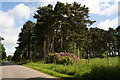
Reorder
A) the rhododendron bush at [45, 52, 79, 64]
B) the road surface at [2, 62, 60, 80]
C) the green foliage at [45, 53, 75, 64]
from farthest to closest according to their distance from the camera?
the rhododendron bush at [45, 52, 79, 64] < the green foliage at [45, 53, 75, 64] < the road surface at [2, 62, 60, 80]

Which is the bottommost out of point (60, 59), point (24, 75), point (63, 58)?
point (24, 75)

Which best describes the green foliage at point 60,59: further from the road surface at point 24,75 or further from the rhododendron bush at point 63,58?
the road surface at point 24,75

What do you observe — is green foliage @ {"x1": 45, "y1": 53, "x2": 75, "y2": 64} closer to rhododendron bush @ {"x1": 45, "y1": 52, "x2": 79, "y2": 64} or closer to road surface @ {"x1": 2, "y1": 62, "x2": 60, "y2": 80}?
rhododendron bush @ {"x1": 45, "y1": 52, "x2": 79, "y2": 64}

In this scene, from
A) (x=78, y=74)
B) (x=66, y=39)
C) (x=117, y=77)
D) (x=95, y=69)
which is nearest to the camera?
(x=117, y=77)

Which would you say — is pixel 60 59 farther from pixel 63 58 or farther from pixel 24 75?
pixel 24 75

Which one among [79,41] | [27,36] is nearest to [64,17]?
[79,41]

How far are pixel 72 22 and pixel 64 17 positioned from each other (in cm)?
476

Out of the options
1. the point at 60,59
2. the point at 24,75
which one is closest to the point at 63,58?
the point at 60,59

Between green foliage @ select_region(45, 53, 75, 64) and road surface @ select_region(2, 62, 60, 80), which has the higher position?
green foliage @ select_region(45, 53, 75, 64)

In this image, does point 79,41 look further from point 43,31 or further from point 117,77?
point 117,77

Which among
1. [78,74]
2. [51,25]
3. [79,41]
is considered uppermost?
[51,25]

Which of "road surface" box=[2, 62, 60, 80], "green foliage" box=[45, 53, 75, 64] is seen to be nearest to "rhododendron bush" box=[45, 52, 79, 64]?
"green foliage" box=[45, 53, 75, 64]

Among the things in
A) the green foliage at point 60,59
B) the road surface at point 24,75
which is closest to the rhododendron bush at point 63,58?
the green foliage at point 60,59

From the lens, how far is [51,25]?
49.8m
